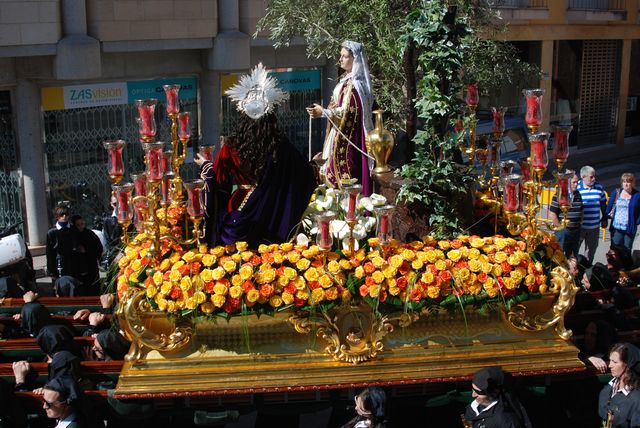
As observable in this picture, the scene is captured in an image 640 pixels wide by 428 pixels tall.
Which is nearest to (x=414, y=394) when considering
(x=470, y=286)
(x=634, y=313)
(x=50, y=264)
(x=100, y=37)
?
(x=470, y=286)

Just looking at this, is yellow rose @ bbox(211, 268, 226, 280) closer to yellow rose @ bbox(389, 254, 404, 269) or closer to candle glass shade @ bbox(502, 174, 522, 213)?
yellow rose @ bbox(389, 254, 404, 269)

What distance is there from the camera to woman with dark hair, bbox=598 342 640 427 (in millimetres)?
5738

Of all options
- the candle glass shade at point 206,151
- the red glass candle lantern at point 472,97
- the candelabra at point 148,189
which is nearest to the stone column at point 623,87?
the red glass candle lantern at point 472,97

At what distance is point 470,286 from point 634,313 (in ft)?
6.71

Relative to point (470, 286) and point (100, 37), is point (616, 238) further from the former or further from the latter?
point (100, 37)

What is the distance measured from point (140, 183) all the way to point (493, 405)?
295 cm

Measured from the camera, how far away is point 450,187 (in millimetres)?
7160

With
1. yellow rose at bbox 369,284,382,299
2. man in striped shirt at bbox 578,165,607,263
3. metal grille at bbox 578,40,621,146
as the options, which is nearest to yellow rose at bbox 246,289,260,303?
yellow rose at bbox 369,284,382,299

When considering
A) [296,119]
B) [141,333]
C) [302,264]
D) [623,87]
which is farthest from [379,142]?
[623,87]

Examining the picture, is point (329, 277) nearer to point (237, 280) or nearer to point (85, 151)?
point (237, 280)

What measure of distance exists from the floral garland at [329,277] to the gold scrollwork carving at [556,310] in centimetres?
6

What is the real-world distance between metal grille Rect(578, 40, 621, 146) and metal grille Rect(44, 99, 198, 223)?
1262 centimetres

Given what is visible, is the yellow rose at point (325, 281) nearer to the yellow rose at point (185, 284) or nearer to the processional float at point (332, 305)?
the processional float at point (332, 305)

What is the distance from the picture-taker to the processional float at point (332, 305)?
20.1 feet
